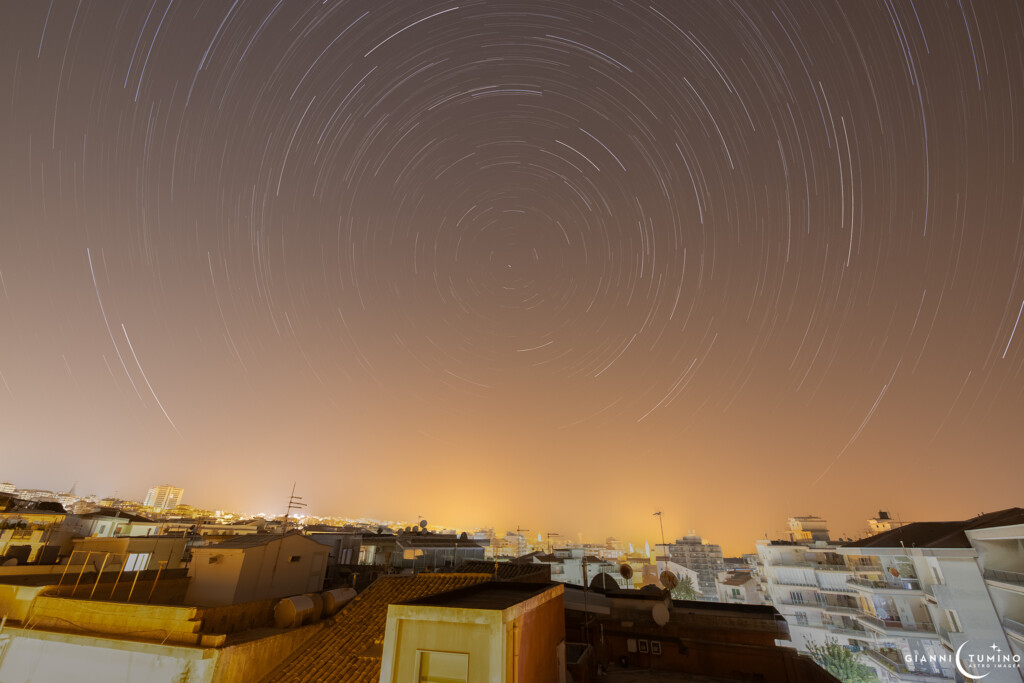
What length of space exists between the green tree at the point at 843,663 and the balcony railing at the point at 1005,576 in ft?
48.1

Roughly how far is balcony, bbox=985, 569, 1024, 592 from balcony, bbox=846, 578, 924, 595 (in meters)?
8.17

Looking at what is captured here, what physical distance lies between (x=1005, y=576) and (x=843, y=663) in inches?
738

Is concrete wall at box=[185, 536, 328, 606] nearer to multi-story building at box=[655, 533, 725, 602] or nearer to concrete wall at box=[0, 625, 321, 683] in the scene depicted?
concrete wall at box=[0, 625, 321, 683]

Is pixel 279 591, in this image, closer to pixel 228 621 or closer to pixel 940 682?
pixel 228 621

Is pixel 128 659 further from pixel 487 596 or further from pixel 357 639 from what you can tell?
pixel 487 596

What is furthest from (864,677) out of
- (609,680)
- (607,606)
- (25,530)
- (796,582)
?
(25,530)

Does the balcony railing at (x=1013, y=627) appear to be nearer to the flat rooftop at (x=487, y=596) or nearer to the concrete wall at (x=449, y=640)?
the flat rooftop at (x=487, y=596)

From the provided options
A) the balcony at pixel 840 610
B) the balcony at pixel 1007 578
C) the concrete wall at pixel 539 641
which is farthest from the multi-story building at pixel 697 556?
the concrete wall at pixel 539 641

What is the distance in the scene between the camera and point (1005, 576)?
81.9 ft

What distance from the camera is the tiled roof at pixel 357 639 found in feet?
43.0

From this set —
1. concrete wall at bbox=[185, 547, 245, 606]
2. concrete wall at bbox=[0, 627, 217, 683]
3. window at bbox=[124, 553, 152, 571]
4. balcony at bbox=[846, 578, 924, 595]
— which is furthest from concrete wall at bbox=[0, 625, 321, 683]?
balcony at bbox=[846, 578, 924, 595]

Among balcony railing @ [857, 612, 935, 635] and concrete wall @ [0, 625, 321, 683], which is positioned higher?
concrete wall @ [0, 625, 321, 683]

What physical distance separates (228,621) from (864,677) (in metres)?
47.6

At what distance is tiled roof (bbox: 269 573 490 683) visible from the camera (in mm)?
13117
